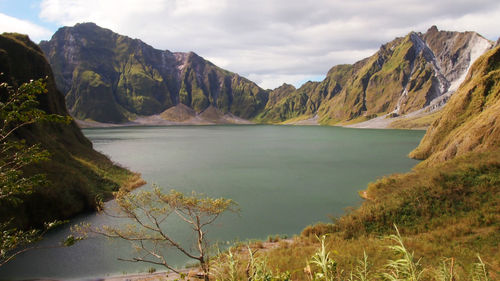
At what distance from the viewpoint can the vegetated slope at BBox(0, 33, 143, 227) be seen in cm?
2911

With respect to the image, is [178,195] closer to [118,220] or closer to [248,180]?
[118,220]

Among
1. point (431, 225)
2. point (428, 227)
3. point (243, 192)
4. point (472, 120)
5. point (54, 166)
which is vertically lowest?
point (243, 192)

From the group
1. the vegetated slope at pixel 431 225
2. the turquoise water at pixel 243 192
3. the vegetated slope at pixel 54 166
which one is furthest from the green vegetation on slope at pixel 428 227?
the vegetated slope at pixel 54 166

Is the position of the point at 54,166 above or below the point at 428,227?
above

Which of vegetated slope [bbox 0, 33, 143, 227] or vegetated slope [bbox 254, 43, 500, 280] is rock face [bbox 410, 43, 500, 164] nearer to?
vegetated slope [bbox 254, 43, 500, 280]

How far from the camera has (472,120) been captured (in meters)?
50.1

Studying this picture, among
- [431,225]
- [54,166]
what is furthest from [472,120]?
[54,166]

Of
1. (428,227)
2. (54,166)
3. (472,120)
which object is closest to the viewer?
(428,227)

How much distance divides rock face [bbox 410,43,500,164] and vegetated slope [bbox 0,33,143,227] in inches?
1956

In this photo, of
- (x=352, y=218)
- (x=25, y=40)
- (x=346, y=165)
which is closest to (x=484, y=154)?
(x=352, y=218)

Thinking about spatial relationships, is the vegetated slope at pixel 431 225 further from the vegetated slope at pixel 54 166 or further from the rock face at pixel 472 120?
the vegetated slope at pixel 54 166

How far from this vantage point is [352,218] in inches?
1072

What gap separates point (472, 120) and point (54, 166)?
65.3 metres

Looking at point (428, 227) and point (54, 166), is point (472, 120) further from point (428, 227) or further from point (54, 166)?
point (54, 166)
